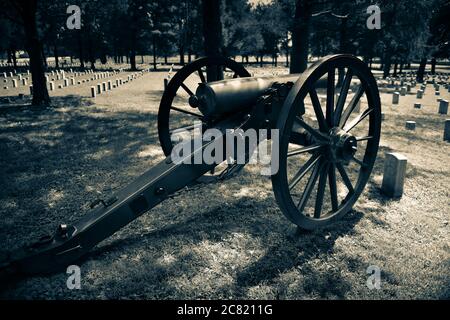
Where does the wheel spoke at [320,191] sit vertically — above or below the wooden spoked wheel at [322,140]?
below

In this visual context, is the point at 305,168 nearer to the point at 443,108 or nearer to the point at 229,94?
the point at 229,94

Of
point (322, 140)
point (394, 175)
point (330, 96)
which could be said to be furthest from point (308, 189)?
point (394, 175)

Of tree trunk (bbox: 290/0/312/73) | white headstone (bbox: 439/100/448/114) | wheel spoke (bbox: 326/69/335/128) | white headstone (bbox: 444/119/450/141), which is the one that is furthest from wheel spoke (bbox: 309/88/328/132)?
white headstone (bbox: 439/100/448/114)

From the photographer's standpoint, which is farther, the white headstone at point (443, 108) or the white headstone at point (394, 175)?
the white headstone at point (443, 108)

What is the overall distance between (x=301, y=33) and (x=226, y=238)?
11.3 metres

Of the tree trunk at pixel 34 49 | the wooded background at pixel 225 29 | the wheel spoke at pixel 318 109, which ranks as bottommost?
the wheel spoke at pixel 318 109

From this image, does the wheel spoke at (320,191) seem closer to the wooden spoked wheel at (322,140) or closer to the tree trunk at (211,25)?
the wooden spoked wheel at (322,140)

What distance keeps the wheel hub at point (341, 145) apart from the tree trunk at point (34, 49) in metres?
10.8

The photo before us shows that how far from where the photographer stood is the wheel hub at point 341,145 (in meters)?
3.27

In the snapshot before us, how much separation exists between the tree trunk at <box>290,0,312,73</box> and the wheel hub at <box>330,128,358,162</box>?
9617mm

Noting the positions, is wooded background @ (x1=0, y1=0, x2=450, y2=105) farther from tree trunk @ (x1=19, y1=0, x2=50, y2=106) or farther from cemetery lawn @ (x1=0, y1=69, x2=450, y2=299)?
cemetery lawn @ (x1=0, y1=69, x2=450, y2=299)

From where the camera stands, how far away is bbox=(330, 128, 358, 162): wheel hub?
3.27 m

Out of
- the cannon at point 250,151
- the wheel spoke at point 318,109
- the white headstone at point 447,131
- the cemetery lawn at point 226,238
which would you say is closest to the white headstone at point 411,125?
the white headstone at point 447,131
